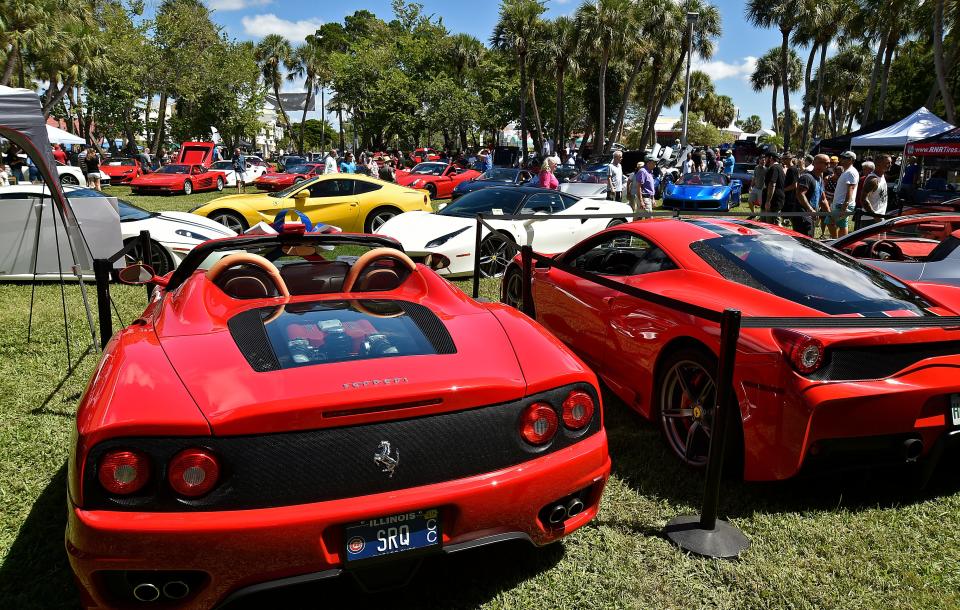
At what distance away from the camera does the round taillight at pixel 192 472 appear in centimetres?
203

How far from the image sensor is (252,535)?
2016mm

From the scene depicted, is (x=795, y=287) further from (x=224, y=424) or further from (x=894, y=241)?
(x=894, y=241)

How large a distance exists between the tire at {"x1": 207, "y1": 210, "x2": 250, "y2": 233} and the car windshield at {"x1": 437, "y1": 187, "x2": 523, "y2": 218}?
13.5 ft

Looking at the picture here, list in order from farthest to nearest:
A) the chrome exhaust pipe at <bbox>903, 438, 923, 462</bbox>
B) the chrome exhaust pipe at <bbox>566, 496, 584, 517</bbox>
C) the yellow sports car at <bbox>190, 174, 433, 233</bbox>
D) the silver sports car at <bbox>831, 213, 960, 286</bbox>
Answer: the yellow sports car at <bbox>190, 174, 433, 233</bbox>, the silver sports car at <bbox>831, 213, 960, 286</bbox>, the chrome exhaust pipe at <bbox>903, 438, 923, 462</bbox>, the chrome exhaust pipe at <bbox>566, 496, 584, 517</bbox>

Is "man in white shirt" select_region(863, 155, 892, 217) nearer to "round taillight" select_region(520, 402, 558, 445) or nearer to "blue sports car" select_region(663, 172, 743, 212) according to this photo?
"blue sports car" select_region(663, 172, 743, 212)

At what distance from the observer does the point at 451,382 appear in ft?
7.50

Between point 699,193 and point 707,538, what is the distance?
17.0 meters

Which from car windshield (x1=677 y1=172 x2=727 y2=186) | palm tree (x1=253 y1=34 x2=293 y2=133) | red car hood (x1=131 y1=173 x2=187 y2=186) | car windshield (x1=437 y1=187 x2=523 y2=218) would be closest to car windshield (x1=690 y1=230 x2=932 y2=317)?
car windshield (x1=437 y1=187 x2=523 y2=218)

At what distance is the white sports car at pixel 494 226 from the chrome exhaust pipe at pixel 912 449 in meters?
5.68

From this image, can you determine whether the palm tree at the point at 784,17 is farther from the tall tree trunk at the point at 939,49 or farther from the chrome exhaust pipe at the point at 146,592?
the chrome exhaust pipe at the point at 146,592

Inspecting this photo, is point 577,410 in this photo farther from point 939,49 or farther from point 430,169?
point 939,49

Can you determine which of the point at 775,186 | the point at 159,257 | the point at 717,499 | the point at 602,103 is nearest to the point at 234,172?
the point at 159,257

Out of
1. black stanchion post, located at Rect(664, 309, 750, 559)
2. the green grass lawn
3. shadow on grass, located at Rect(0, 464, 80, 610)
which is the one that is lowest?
shadow on grass, located at Rect(0, 464, 80, 610)

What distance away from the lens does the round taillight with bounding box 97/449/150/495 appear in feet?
6.59
